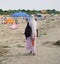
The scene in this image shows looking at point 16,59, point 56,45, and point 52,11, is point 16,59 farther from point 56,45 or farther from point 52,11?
point 52,11

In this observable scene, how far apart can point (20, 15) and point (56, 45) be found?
5140cm

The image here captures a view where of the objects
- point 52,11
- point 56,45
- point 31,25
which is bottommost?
point 52,11

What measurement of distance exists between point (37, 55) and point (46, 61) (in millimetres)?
1485

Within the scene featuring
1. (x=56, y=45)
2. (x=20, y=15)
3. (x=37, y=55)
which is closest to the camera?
(x=37, y=55)

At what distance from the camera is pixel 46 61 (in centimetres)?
1121

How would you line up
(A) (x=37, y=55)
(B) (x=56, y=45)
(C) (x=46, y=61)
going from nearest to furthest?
(C) (x=46, y=61), (A) (x=37, y=55), (B) (x=56, y=45)

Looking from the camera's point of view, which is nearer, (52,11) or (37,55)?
(37,55)

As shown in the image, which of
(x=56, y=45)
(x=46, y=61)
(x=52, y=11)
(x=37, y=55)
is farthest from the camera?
(x=52, y=11)

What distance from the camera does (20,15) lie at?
66688 mm

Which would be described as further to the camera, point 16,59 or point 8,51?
point 8,51

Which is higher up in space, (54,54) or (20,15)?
(54,54)

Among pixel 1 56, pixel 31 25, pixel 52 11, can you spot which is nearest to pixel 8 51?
pixel 1 56

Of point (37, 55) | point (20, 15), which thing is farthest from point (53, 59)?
point (20, 15)

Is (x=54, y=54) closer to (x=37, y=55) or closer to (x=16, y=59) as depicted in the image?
(x=37, y=55)
